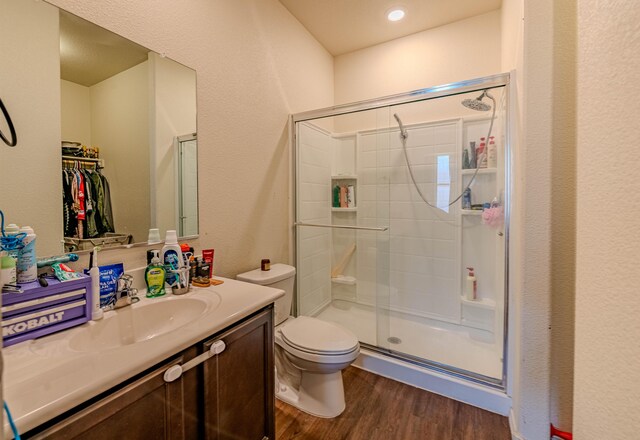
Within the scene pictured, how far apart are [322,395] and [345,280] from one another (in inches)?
47.3

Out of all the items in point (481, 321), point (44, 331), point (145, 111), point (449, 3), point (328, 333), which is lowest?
point (481, 321)

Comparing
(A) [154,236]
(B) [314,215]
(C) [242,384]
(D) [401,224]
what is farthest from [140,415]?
(D) [401,224]

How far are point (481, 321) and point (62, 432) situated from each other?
8.05 ft

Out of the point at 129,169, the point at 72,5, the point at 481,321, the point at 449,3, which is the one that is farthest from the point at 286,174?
the point at 481,321

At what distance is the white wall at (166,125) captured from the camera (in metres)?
1.34

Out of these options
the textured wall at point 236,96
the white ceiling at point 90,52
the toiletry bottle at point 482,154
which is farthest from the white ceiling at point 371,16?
the white ceiling at point 90,52

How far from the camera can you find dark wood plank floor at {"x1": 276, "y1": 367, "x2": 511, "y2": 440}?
55.8 inches

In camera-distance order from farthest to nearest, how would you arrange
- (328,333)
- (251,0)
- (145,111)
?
1. (251,0)
2. (328,333)
3. (145,111)

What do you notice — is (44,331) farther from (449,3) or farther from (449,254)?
(449,3)

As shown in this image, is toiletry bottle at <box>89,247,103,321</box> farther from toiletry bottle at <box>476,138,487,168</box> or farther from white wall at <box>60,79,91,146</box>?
toiletry bottle at <box>476,138,487,168</box>

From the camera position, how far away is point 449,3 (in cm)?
215

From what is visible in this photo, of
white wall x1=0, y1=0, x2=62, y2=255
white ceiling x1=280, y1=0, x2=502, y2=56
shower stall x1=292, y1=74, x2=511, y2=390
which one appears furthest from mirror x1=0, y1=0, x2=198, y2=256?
white ceiling x1=280, y1=0, x2=502, y2=56

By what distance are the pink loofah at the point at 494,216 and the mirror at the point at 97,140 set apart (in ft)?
6.07

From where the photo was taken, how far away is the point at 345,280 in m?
2.67
